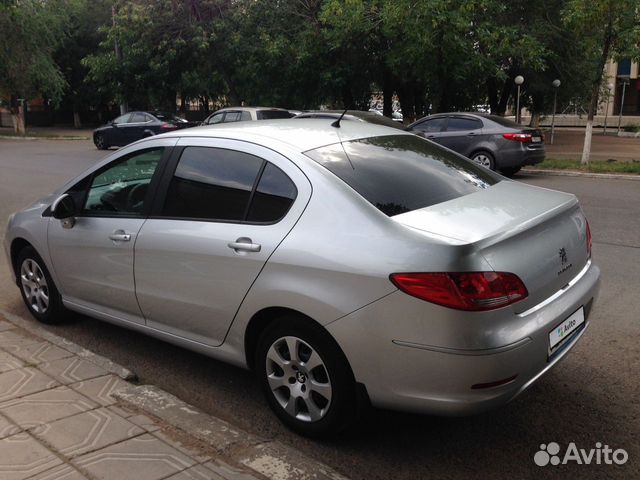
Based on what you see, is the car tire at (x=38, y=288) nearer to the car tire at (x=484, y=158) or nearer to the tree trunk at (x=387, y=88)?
the car tire at (x=484, y=158)

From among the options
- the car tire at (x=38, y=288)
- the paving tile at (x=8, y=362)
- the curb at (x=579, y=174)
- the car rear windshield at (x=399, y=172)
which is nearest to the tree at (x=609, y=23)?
the curb at (x=579, y=174)

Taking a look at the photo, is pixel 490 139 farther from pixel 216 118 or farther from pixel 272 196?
pixel 272 196

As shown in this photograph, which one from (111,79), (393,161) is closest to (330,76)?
(111,79)

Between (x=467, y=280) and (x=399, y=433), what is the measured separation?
3.79 ft

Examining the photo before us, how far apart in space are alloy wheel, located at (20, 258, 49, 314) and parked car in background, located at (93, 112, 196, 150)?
58.0 ft

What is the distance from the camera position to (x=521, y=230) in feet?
9.82

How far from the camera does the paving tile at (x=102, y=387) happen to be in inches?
140

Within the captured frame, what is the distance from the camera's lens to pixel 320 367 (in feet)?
10.2

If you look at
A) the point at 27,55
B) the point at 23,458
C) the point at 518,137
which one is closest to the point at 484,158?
the point at 518,137

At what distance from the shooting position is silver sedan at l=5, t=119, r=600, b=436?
9.02 feet

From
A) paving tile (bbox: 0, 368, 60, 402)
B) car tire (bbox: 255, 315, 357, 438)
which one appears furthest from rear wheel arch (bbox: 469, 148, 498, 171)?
paving tile (bbox: 0, 368, 60, 402)

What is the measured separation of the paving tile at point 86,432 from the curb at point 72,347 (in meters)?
0.58

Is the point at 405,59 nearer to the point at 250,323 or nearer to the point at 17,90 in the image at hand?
the point at 250,323

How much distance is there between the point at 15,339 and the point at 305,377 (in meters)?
2.55
